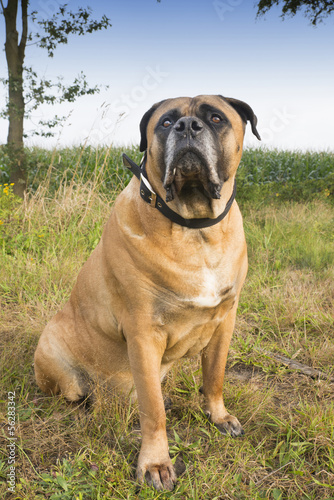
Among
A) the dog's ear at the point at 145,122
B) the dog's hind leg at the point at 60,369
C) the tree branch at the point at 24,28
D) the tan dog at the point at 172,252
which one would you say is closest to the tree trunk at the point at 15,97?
the tree branch at the point at 24,28

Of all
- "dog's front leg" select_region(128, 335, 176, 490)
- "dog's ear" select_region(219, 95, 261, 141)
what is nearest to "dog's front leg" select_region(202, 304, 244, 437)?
"dog's front leg" select_region(128, 335, 176, 490)

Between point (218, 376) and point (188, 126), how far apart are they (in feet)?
4.32

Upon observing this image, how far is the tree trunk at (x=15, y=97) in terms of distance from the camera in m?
7.66

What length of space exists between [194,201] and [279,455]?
1280 mm

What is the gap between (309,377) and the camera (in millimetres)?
2885

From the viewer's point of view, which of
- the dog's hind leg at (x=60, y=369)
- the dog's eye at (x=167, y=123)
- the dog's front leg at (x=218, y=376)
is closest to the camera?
the dog's eye at (x=167, y=123)

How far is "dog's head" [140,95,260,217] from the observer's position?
177 centimetres

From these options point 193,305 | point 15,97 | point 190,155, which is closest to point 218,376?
point 193,305

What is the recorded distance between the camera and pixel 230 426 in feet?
7.61

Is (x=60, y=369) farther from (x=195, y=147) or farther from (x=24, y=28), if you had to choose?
(x=24, y=28)

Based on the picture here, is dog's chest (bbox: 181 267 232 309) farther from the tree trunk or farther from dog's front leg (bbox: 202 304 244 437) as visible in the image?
the tree trunk

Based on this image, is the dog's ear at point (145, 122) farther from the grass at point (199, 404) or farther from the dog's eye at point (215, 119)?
the grass at point (199, 404)

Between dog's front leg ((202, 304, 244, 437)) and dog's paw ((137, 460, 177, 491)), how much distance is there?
0.43 m

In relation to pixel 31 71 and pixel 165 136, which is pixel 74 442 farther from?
pixel 31 71
